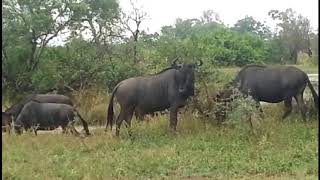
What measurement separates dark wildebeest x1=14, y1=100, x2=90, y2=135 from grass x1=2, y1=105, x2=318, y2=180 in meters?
1.32

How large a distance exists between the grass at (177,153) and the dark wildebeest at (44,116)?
1.32m

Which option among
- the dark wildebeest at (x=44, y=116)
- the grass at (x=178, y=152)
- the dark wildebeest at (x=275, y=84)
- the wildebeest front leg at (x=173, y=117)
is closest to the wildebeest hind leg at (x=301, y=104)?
the dark wildebeest at (x=275, y=84)

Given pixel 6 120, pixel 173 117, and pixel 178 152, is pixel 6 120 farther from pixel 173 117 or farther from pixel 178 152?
pixel 178 152

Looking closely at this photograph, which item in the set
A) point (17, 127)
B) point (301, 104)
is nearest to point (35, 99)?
point (17, 127)

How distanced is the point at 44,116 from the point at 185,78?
3.59 m

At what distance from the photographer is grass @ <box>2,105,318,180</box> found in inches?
338

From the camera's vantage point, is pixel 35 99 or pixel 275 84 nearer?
pixel 275 84

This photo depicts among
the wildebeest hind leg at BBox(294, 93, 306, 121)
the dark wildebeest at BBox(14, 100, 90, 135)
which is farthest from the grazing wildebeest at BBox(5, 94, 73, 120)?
the wildebeest hind leg at BBox(294, 93, 306, 121)

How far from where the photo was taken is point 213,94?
14.2 meters

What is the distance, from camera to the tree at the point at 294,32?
140ft

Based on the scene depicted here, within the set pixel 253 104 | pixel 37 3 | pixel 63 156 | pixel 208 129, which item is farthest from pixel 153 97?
pixel 37 3

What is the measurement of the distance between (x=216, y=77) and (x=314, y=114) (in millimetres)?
2813

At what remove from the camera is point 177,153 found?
33.1ft

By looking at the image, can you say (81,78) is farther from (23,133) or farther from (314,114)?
(314,114)
